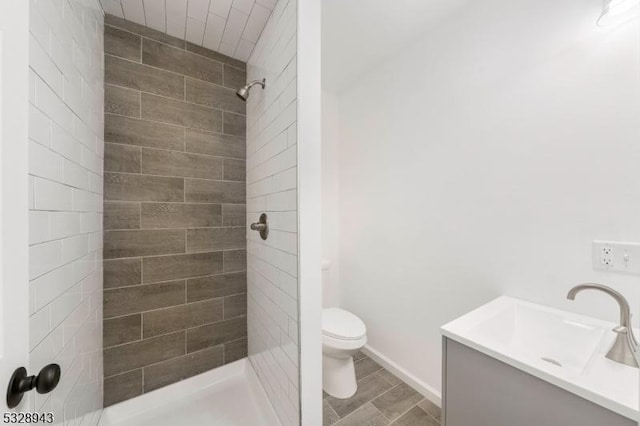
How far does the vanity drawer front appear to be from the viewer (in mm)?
667

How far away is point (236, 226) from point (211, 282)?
0.42 meters

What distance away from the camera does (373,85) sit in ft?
6.80

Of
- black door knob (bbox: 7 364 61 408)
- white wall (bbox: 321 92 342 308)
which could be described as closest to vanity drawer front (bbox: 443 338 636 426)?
black door knob (bbox: 7 364 61 408)

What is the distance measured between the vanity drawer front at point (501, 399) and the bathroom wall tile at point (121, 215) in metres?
1.76

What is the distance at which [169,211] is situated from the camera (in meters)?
1.57

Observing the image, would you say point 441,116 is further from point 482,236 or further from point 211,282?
point 211,282

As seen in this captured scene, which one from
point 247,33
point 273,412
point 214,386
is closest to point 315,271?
point 273,412

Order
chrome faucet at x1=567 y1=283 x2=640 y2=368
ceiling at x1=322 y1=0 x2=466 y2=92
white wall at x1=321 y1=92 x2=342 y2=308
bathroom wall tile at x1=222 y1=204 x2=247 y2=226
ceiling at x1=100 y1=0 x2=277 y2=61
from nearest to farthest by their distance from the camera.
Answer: chrome faucet at x1=567 y1=283 x2=640 y2=368
ceiling at x1=100 y1=0 x2=277 y2=61
ceiling at x1=322 y1=0 x2=466 y2=92
bathroom wall tile at x1=222 y1=204 x2=247 y2=226
white wall at x1=321 y1=92 x2=342 y2=308

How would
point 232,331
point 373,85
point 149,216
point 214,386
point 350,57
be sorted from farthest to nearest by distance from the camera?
point 373,85 → point 350,57 → point 232,331 → point 214,386 → point 149,216

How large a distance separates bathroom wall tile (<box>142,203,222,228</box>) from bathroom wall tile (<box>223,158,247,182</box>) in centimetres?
23

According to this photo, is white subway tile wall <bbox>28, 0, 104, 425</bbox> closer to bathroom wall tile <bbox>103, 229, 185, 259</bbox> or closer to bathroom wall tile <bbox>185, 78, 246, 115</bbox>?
bathroom wall tile <bbox>103, 229, 185, 259</bbox>

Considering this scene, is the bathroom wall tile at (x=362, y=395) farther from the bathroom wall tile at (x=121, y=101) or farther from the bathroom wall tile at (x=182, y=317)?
the bathroom wall tile at (x=121, y=101)

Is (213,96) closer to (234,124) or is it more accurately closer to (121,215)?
(234,124)

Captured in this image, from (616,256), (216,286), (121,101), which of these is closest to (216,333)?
(216,286)
